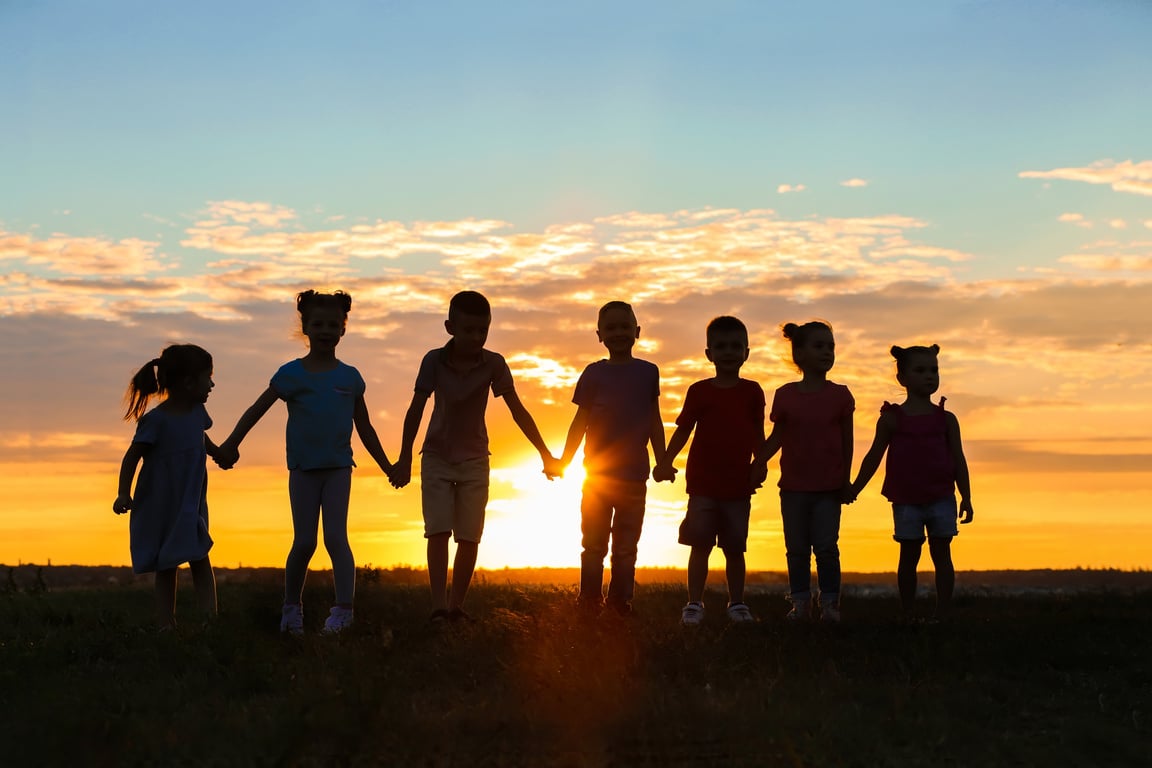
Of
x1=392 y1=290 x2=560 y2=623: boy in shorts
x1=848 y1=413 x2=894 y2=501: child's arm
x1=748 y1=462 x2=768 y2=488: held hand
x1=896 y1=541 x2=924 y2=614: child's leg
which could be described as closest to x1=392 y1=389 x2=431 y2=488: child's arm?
x1=392 y1=290 x2=560 y2=623: boy in shorts

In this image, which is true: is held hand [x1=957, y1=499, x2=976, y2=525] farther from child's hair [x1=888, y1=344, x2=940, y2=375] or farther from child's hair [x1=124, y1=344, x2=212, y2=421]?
child's hair [x1=124, y1=344, x2=212, y2=421]

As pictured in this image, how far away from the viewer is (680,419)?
11.5 meters

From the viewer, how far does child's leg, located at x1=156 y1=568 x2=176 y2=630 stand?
10.7 metres

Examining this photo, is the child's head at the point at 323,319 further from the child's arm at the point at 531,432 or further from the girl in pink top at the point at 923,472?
the girl in pink top at the point at 923,472

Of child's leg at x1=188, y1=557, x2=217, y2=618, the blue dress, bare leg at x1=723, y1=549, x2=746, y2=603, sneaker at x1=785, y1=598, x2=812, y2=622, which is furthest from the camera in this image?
bare leg at x1=723, y1=549, x2=746, y2=603

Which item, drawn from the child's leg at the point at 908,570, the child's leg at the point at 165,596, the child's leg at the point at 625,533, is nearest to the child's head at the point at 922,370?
the child's leg at the point at 908,570

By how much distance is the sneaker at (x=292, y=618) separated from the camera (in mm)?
10094

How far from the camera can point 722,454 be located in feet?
37.1

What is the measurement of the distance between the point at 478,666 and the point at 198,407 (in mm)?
4615

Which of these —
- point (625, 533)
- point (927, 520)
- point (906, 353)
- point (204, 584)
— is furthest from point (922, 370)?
point (204, 584)

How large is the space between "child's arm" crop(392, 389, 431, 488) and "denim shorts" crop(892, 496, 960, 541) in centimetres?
536

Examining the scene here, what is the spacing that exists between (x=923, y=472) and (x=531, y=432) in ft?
14.3

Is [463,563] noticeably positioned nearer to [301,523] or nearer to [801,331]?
[301,523]

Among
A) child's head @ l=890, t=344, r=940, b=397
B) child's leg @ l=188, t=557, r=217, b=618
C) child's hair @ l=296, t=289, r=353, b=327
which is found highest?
child's hair @ l=296, t=289, r=353, b=327
